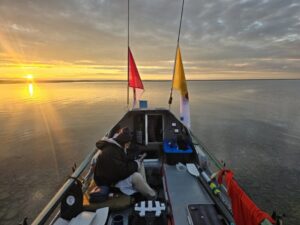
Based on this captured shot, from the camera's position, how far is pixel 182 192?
4.02 m

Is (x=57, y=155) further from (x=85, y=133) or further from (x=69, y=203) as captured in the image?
(x=69, y=203)

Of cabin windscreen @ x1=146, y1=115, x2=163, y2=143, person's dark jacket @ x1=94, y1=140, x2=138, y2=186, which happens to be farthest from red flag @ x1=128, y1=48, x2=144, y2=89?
person's dark jacket @ x1=94, y1=140, x2=138, y2=186

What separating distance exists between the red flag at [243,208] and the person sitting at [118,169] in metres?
1.73

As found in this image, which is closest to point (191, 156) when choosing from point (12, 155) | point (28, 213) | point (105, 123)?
point (28, 213)

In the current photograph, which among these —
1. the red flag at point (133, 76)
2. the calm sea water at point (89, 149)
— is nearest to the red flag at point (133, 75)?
the red flag at point (133, 76)

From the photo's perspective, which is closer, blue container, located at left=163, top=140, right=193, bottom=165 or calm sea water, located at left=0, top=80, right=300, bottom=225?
blue container, located at left=163, top=140, right=193, bottom=165

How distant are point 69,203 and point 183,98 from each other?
5.02m

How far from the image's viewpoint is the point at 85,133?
46.7ft

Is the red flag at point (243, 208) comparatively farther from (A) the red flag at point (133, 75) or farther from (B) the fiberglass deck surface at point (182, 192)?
(A) the red flag at point (133, 75)

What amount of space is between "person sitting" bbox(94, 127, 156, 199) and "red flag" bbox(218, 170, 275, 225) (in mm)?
1734

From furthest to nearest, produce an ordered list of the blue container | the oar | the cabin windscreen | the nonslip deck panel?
the cabin windscreen, the blue container, the oar, the nonslip deck panel

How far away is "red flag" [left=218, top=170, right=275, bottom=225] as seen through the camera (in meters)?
1.87

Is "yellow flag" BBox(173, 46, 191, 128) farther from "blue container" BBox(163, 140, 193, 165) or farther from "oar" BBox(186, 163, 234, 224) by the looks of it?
"oar" BBox(186, 163, 234, 224)

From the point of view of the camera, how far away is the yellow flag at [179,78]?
686cm
